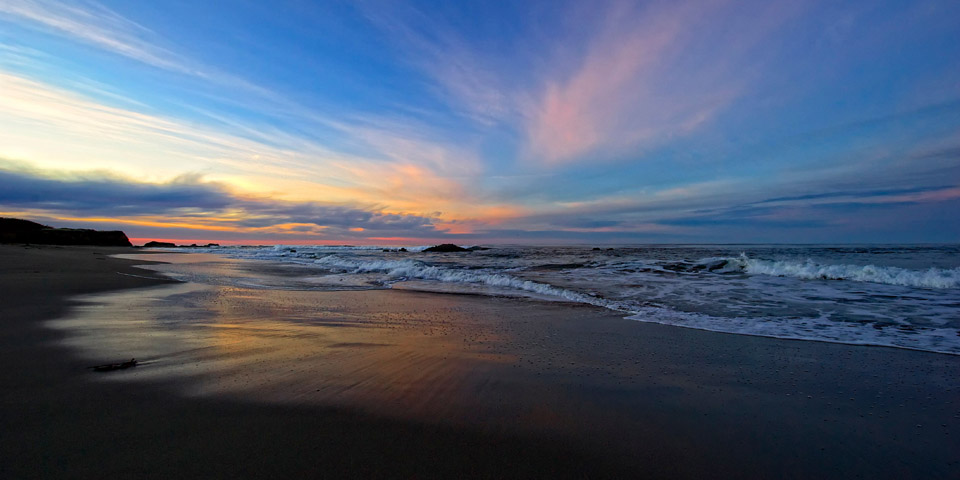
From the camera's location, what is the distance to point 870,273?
14539 mm

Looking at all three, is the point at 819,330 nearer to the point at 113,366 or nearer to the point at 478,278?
the point at 113,366

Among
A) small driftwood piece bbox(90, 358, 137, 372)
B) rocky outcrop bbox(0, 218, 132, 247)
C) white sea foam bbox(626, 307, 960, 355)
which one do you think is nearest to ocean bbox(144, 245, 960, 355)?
white sea foam bbox(626, 307, 960, 355)

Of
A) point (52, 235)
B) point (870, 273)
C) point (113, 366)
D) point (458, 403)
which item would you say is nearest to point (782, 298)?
point (870, 273)

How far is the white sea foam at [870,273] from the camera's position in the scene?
1284 cm

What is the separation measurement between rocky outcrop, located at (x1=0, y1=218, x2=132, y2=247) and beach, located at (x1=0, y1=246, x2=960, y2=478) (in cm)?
6347

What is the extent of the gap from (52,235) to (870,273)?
83.4m

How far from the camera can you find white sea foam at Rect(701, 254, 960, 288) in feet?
42.1

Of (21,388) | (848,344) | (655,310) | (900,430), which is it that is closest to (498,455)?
(900,430)

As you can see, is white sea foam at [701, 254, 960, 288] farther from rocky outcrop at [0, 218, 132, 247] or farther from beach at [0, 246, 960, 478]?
rocky outcrop at [0, 218, 132, 247]

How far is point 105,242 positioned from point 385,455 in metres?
83.1

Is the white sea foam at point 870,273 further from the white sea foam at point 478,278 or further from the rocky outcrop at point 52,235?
the rocky outcrop at point 52,235

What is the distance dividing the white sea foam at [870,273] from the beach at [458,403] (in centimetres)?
1182

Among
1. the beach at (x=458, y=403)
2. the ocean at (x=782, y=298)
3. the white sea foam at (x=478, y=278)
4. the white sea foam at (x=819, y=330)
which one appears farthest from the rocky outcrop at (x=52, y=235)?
the white sea foam at (x=819, y=330)

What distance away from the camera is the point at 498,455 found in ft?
8.33
